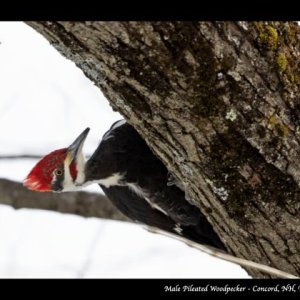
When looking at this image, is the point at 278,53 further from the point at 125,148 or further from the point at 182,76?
the point at 125,148

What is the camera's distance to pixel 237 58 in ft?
5.34

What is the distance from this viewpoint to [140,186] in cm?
301

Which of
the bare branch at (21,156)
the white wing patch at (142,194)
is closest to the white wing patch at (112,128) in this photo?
the white wing patch at (142,194)

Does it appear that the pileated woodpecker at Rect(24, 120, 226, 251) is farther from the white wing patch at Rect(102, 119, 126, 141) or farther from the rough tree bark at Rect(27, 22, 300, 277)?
the rough tree bark at Rect(27, 22, 300, 277)

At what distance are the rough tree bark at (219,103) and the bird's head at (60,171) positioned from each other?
4.02ft

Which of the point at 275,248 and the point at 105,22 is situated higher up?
the point at 105,22

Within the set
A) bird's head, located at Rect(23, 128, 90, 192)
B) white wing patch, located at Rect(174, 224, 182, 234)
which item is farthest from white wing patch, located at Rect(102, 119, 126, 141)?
white wing patch, located at Rect(174, 224, 182, 234)

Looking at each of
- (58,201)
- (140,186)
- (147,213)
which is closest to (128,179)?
(140,186)

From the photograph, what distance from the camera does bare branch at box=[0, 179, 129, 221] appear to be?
3.54m

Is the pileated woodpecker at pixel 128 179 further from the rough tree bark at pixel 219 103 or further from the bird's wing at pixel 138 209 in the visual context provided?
the rough tree bark at pixel 219 103
